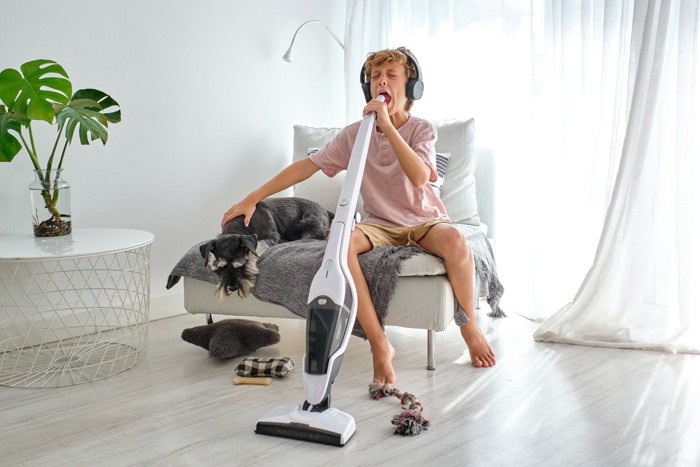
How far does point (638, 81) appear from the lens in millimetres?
2531

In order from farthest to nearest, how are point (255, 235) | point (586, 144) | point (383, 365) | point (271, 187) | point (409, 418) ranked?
point (586, 144) → point (271, 187) → point (255, 235) → point (383, 365) → point (409, 418)

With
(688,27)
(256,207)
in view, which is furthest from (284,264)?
(688,27)

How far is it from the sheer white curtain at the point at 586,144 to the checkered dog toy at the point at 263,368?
1.03 meters

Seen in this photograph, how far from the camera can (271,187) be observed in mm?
2586

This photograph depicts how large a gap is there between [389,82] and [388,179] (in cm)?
35

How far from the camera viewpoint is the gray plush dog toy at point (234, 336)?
2557mm

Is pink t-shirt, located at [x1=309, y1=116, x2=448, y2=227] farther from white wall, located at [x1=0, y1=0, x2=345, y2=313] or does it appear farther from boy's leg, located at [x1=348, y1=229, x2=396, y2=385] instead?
white wall, located at [x1=0, y1=0, x2=345, y2=313]

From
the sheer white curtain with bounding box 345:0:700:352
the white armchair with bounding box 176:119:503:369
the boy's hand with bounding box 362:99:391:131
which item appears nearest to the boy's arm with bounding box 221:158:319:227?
the white armchair with bounding box 176:119:503:369

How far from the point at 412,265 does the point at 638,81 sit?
1.07 meters

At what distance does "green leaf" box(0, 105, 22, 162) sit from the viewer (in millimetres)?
2320

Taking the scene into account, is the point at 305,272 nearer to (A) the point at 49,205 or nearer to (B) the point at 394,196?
(B) the point at 394,196

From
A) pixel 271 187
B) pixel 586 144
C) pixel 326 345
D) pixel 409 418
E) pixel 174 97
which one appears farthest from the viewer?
pixel 174 97

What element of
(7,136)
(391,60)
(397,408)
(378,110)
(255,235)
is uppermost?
(391,60)


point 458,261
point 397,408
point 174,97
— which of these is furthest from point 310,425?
point 174,97
